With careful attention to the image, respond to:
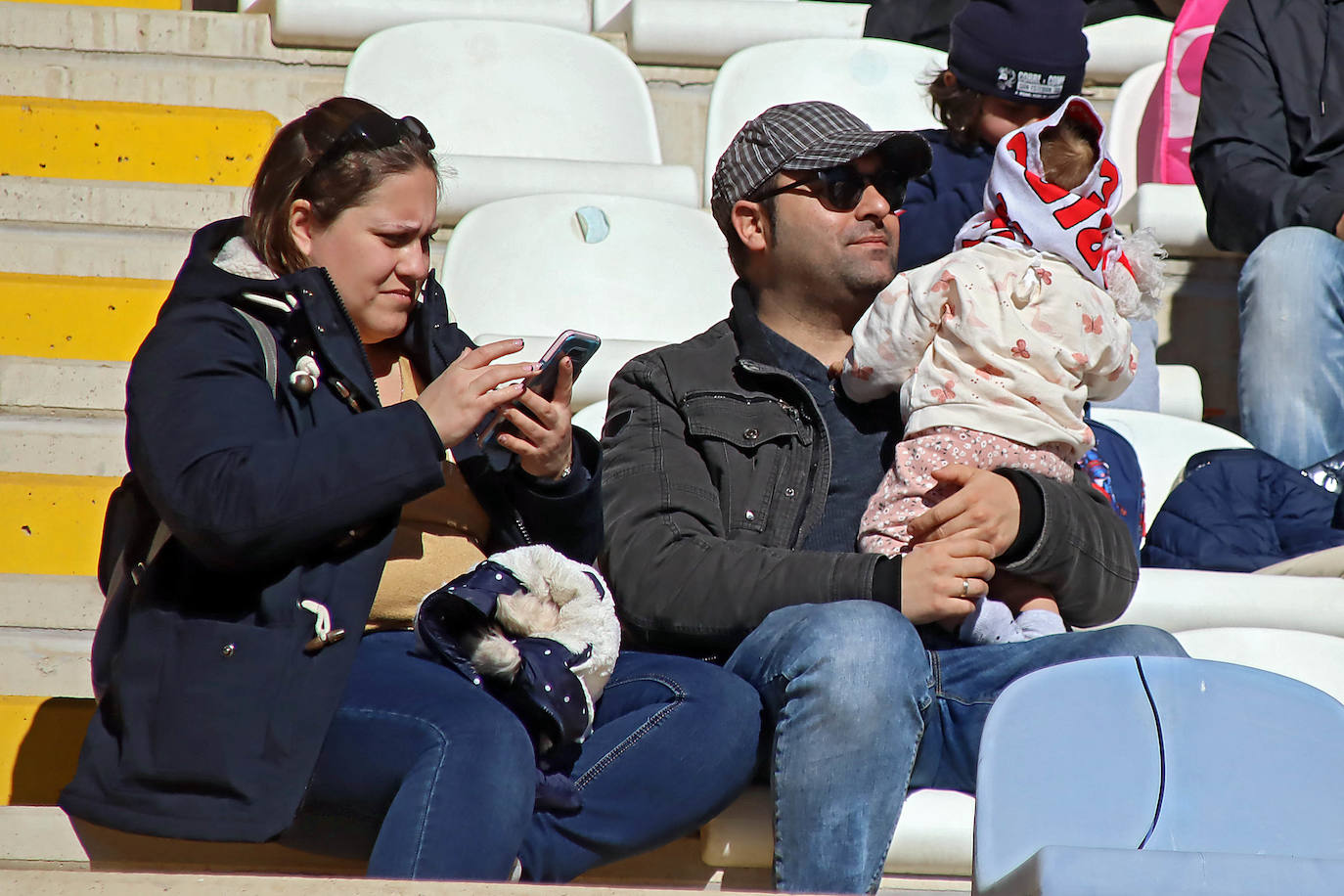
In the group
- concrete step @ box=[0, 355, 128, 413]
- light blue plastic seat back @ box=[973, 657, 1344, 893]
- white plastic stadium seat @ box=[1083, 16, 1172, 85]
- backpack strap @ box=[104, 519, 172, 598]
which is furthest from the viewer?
white plastic stadium seat @ box=[1083, 16, 1172, 85]

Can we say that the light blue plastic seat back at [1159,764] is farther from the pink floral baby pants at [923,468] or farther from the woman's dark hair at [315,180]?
the woman's dark hair at [315,180]

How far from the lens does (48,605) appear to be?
8.14 ft

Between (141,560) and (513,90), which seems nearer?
(141,560)

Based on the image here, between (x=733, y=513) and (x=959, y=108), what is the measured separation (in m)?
1.33

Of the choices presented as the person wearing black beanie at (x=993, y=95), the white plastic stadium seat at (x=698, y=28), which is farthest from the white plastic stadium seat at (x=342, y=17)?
the person wearing black beanie at (x=993, y=95)

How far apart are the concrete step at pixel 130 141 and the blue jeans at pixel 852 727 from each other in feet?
7.35

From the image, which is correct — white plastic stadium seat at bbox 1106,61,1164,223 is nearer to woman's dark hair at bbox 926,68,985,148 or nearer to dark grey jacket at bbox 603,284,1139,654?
woman's dark hair at bbox 926,68,985,148

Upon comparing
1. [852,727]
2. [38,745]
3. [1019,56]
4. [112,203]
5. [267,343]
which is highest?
[1019,56]

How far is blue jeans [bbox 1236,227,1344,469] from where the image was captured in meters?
3.14

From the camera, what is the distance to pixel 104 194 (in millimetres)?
3475

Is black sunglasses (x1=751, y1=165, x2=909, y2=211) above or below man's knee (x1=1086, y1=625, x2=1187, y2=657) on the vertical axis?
above

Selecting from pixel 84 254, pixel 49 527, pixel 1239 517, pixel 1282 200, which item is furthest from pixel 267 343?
pixel 1282 200

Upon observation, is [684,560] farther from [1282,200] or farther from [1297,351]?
[1282,200]

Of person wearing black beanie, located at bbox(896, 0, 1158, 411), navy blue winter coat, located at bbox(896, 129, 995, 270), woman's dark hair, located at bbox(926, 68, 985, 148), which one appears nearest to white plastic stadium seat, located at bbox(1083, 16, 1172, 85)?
person wearing black beanie, located at bbox(896, 0, 1158, 411)
